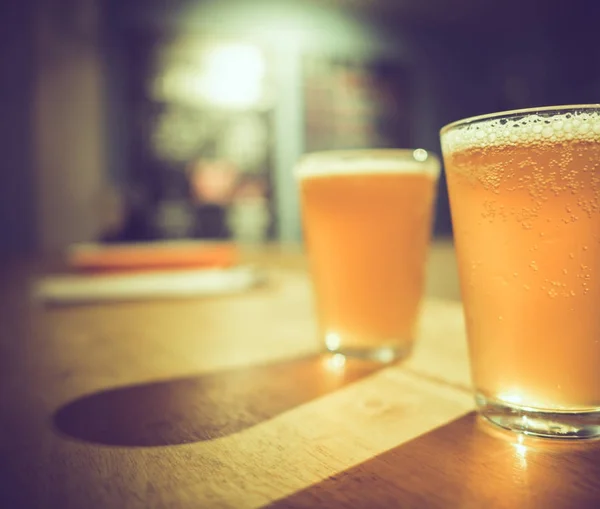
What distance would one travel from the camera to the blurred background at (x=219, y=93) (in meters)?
4.13

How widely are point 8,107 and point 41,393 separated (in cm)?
434

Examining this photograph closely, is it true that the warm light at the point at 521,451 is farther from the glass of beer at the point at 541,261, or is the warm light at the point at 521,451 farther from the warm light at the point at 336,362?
the warm light at the point at 336,362

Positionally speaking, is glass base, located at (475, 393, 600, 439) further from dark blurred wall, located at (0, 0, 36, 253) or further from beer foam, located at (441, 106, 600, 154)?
dark blurred wall, located at (0, 0, 36, 253)

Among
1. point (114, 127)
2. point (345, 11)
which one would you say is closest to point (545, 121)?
point (114, 127)

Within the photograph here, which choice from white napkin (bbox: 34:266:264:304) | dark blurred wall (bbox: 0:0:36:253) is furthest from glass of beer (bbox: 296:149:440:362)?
dark blurred wall (bbox: 0:0:36:253)

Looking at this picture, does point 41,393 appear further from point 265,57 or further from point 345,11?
point 345,11

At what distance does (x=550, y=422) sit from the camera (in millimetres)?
357

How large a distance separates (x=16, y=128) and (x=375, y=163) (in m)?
4.29

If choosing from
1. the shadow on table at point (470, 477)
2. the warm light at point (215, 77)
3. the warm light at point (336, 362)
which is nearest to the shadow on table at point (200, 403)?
the warm light at point (336, 362)

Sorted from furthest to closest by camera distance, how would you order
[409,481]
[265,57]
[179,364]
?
1. [265,57]
2. [179,364]
3. [409,481]

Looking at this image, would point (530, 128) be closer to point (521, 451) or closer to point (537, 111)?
point (537, 111)

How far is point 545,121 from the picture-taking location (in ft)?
1.17

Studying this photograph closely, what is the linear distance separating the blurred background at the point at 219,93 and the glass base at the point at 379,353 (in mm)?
2977

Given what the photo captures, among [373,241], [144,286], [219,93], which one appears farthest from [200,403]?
[219,93]
